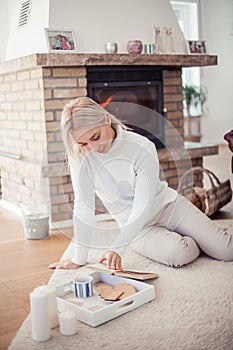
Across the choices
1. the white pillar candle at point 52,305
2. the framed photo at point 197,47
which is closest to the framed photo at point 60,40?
the framed photo at point 197,47

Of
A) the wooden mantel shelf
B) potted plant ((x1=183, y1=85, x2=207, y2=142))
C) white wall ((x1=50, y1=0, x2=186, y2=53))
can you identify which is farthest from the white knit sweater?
potted plant ((x1=183, y1=85, x2=207, y2=142))

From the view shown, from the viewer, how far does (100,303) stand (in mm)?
1805

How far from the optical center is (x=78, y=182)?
6.96 feet

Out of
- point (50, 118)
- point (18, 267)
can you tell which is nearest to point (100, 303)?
point (18, 267)

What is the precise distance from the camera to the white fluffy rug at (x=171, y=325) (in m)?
1.52

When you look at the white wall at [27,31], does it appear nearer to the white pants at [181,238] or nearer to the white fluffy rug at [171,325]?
the white pants at [181,238]

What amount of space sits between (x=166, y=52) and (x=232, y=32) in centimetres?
364

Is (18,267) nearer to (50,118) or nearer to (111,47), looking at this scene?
(50,118)

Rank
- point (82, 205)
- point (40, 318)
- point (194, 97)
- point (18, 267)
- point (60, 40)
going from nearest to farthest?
point (40, 318), point (82, 205), point (18, 267), point (60, 40), point (194, 97)

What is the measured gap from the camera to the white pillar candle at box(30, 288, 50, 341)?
1564 millimetres

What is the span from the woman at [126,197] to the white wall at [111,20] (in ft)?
4.31

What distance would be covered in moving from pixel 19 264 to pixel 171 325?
3.25 feet

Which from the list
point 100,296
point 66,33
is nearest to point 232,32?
point 66,33

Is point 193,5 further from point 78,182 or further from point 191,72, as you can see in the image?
point 78,182
